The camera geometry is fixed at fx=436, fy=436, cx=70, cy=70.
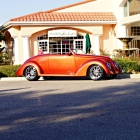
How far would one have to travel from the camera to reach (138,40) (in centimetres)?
Result: 3130

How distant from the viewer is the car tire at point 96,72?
17.3 metres

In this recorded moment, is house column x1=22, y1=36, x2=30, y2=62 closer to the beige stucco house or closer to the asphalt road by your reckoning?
the beige stucco house

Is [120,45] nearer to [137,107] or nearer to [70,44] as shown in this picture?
[70,44]

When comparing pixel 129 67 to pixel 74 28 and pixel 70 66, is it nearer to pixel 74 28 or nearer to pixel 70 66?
pixel 70 66

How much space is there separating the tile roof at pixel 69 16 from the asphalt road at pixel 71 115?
17398mm

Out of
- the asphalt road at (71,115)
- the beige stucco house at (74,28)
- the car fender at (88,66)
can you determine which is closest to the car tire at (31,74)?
the car fender at (88,66)

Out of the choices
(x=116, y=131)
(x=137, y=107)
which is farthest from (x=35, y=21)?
(x=116, y=131)

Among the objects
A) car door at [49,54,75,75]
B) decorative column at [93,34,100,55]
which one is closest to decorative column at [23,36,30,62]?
decorative column at [93,34,100,55]

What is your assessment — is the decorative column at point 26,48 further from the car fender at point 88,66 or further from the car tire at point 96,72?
the car tire at point 96,72

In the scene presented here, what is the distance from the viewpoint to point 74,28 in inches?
1216

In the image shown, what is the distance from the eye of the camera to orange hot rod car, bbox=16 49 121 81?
57.0 ft

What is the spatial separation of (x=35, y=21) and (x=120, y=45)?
6.15 m

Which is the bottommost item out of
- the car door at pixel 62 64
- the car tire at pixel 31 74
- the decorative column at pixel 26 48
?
the car tire at pixel 31 74

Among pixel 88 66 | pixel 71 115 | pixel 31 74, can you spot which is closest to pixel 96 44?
pixel 31 74
